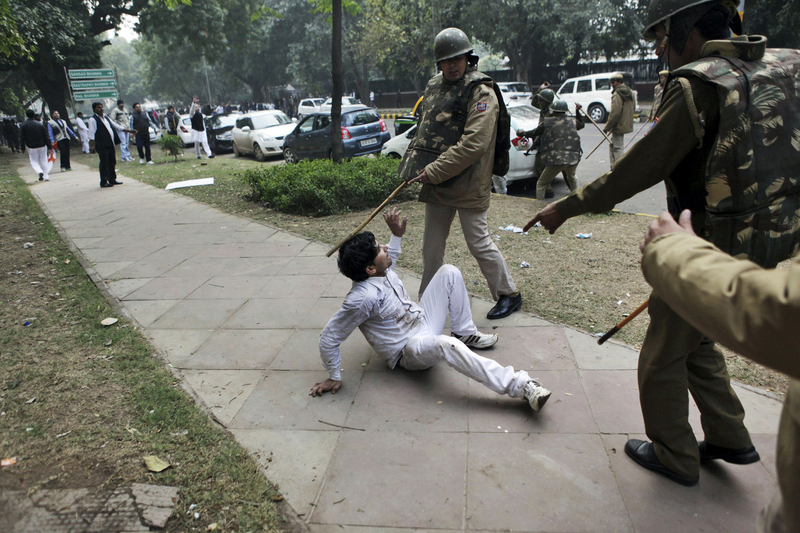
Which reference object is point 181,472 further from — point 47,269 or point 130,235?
point 130,235

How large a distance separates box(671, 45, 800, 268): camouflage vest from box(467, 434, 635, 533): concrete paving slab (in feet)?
3.76

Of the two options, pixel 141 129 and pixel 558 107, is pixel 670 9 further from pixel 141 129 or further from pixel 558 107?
pixel 141 129

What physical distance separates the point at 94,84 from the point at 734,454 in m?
27.7

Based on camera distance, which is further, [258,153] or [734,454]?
[258,153]

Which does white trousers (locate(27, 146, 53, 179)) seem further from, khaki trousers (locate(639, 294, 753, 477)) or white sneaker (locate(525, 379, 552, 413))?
Result: khaki trousers (locate(639, 294, 753, 477))

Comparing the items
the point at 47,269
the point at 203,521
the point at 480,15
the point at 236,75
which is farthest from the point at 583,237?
the point at 236,75

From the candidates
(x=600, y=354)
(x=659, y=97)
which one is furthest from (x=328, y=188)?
(x=659, y=97)

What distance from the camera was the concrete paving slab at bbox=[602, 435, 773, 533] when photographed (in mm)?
2148

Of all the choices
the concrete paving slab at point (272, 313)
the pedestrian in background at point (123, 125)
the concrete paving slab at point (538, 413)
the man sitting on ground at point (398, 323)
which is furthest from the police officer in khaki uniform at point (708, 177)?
the pedestrian in background at point (123, 125)

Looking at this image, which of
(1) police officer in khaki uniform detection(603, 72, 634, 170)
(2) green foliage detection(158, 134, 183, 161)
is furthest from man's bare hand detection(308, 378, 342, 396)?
(2) green foliage detection(158, 134, 183, 161)

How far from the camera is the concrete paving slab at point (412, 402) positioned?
2.89 meters

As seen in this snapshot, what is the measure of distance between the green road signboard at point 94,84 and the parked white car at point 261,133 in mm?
9292

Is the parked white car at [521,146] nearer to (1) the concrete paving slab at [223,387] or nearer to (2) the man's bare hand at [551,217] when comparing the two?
(1) the concrete paving slab at [223,387]

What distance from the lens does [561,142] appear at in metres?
7.77
